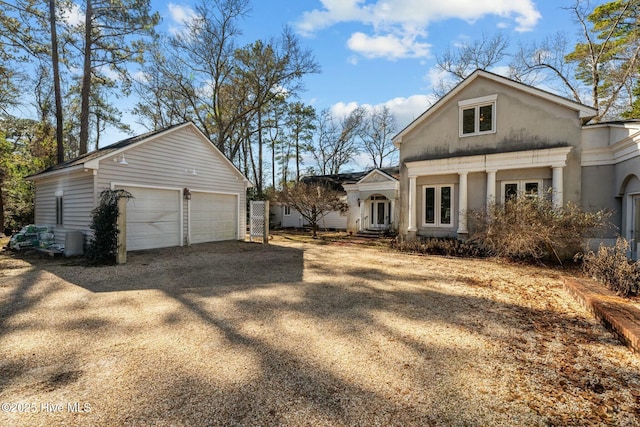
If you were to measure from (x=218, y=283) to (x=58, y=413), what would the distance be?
14.2ft

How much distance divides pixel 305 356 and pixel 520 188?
35.3ft

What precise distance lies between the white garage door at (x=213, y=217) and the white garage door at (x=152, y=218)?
0.82 m

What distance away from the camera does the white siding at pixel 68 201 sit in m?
9.95

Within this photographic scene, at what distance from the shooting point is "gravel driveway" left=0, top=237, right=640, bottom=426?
2.43 meters

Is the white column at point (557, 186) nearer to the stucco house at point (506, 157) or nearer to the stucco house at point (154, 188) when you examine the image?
the stucco house at point (506, 157)

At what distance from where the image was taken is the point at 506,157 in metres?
10.6

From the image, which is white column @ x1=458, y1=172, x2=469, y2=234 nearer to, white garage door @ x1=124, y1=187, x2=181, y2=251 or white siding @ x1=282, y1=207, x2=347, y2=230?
white siding @ x1=282, y1=207, x2=347, y2=230

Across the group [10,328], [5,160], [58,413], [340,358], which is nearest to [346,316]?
[340,358]

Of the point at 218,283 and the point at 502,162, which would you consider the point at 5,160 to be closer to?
the point at 218,283

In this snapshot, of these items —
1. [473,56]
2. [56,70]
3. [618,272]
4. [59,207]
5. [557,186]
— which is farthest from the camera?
[473,56]

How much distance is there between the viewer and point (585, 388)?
2760 mm

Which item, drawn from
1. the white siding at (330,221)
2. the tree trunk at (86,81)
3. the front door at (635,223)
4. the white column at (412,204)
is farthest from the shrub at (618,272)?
the tree trunk at (86,81)

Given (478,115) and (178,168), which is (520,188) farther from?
(178,168)

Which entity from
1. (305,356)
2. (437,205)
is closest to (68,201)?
(305,356)
